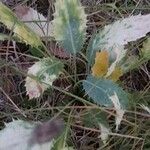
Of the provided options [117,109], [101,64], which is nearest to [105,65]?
[101,64]

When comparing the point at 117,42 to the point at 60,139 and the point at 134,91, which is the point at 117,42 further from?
the point at 60,139

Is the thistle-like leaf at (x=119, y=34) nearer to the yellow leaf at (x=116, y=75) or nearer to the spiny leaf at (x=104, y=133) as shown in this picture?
the yellow leaf at (x=116, y=75)

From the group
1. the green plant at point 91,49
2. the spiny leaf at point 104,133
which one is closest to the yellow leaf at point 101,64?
the green plant at point 91,49

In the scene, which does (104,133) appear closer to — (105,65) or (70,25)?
(105,65)

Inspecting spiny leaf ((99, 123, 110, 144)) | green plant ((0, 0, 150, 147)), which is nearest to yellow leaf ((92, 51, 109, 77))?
green plant ((0, 0, 150, 147))

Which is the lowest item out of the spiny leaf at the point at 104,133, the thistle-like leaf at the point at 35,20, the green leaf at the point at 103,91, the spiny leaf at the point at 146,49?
the spiny leaf at the point at 104,133

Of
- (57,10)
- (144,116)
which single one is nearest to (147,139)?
(144,116)

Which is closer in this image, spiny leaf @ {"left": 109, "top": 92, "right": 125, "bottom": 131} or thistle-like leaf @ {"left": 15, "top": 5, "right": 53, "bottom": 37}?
spiny leaf @ {"left": 109, "top": 92, "right": 125, "bottom": 131}

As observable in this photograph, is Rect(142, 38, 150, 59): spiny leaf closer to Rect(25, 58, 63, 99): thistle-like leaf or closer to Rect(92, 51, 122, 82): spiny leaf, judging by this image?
Rect(92, 51, 122, 82): spiny leaf
